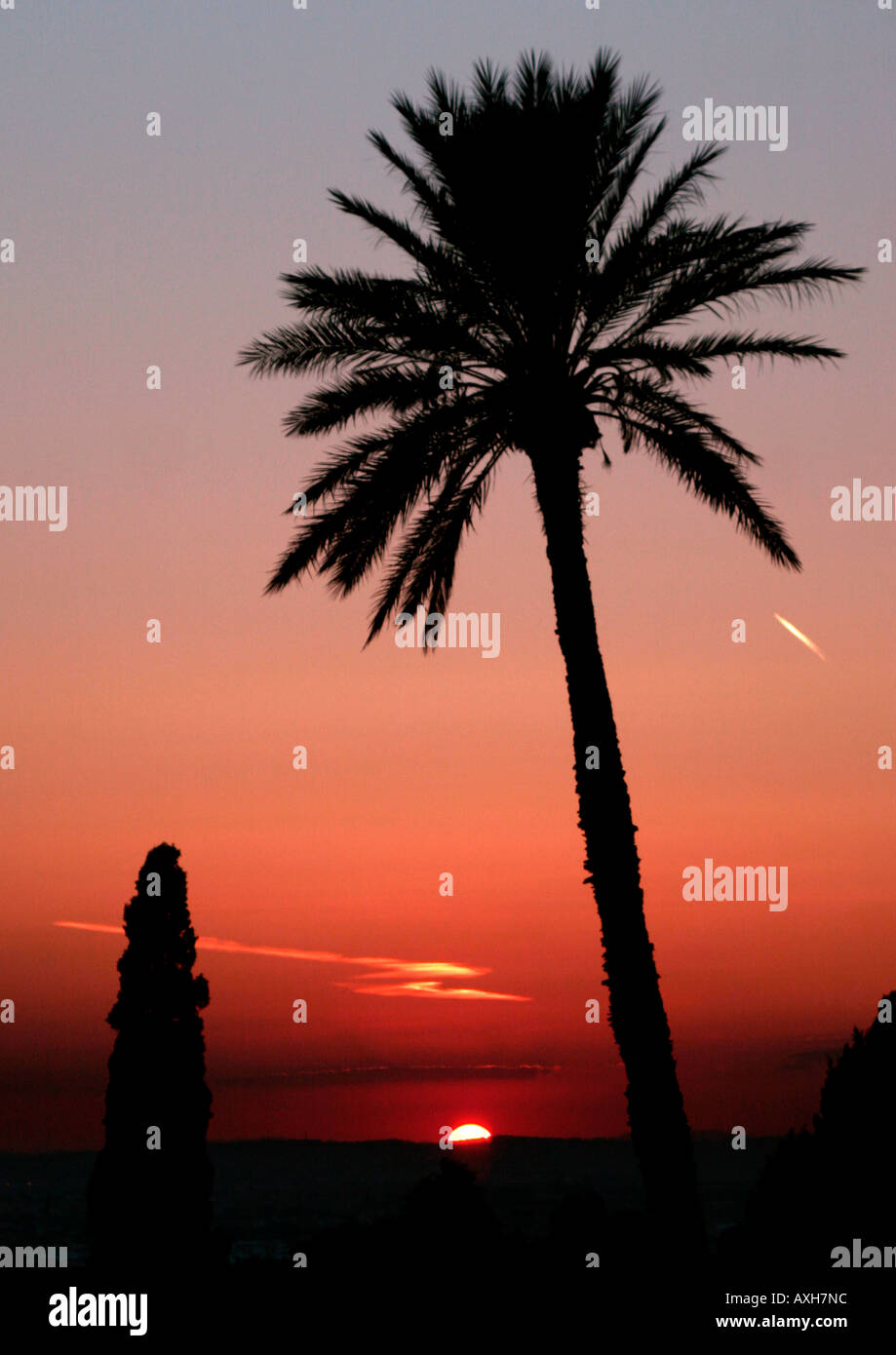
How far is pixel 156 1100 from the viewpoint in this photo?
2647cm

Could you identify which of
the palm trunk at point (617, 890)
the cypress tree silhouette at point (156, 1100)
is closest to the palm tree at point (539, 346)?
the palm trunk at point (617, 890)

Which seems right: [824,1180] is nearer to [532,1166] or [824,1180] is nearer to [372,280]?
[372,280]

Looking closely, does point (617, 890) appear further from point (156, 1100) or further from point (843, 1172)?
point (156, 1100)

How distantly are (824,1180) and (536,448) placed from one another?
9288mm

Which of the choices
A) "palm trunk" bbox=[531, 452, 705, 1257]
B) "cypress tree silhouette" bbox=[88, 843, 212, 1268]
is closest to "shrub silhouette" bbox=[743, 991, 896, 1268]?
"palm trunk" bbox=[531, 452, 705, 1257]

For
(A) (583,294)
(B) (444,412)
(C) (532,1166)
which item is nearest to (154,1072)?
(B) (444,412)

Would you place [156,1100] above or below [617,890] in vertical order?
below

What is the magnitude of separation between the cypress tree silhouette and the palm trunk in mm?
10694

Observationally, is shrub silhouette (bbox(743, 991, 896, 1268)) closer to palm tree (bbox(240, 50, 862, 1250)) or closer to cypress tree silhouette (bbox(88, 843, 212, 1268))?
palm tree (bbox(240, 50, 862, 1250))

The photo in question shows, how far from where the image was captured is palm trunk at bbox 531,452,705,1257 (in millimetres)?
17812

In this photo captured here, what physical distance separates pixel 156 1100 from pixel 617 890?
11756 millimetres

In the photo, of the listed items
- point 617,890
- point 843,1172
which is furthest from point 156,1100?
point 843,1172

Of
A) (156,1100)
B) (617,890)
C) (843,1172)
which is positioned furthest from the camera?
(156,1100)

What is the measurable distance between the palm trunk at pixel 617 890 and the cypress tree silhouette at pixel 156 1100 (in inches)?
421
